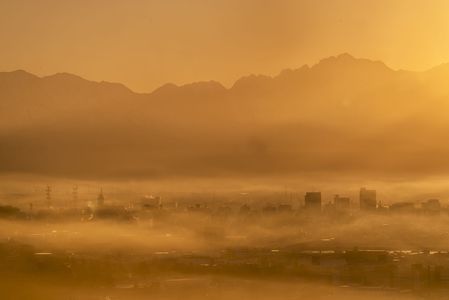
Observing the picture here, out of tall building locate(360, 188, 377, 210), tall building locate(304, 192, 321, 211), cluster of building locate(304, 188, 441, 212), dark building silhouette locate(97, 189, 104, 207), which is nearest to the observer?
cluster of building locate(304, 188, 441, 212)

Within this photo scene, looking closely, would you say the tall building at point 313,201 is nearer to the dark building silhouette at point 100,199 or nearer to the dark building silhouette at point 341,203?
the dark building silhouette at point 341,203

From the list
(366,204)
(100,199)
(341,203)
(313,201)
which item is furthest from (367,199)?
(100,199)

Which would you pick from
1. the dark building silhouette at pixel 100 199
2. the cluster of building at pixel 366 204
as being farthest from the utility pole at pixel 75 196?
the cluster of building at pixel 366 204

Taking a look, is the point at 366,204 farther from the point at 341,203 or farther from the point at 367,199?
the point at 341,203

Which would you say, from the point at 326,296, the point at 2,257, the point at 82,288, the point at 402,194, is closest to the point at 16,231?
the point at 2,257

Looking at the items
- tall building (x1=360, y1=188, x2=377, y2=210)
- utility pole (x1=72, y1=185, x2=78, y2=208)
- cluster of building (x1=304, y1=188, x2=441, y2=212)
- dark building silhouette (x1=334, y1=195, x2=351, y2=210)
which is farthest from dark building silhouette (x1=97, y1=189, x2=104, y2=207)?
tall building (x1=360, y1=188, x2=377, y2=210)

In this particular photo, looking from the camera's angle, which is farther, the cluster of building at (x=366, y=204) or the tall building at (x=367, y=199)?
the tall building at (x=367, y=199)

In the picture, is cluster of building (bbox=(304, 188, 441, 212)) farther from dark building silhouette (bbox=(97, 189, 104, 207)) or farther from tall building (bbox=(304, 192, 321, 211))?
dark building silhouette (bbox=(97, 189, 104, 207))
